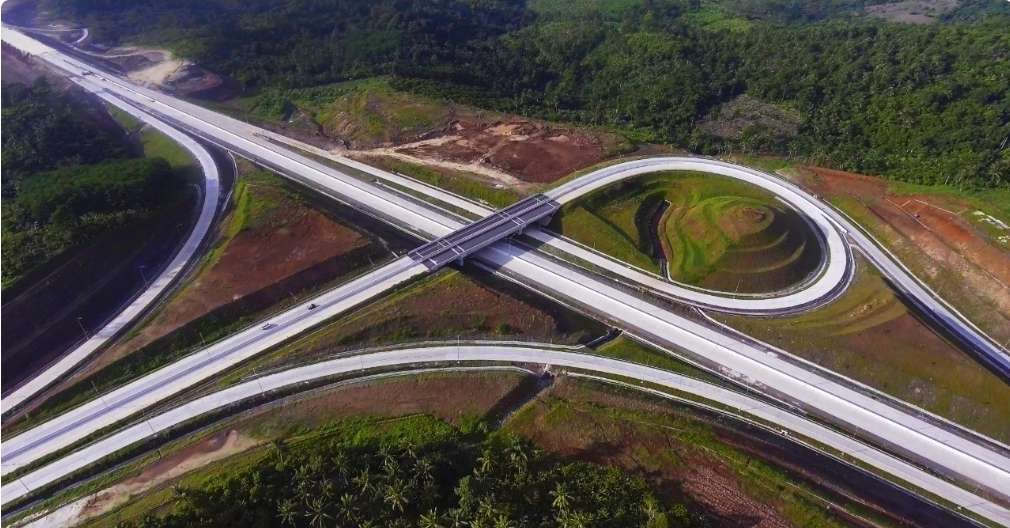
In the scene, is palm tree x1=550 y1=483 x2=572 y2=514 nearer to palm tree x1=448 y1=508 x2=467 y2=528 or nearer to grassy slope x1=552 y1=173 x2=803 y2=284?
palm tree x1=448 y1=508 x2=467 y2=528

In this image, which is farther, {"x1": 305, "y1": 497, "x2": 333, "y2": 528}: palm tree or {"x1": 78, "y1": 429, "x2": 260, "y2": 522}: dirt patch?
{"x1": 78, "y1": 429, "x2": 260, "y2": 522}: dirt patch

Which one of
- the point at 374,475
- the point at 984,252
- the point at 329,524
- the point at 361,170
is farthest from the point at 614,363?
the point at 361,170

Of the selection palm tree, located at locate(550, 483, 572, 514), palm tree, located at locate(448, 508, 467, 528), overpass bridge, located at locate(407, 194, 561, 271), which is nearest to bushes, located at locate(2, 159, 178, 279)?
overpass bridge, located at locate(407, 194, 561, 271)

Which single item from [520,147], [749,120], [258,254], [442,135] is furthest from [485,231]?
[749,120]

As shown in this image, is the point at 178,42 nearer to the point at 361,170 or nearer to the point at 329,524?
the point at 361,170

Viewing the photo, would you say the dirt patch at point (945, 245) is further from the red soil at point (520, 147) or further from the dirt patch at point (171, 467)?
the dirt patch at point (171, 467)

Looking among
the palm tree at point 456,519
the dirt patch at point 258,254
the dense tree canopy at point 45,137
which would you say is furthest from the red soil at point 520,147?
the palm tree at point 456,519

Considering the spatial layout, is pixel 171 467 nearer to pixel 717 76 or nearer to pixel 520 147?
pixel 520 147
